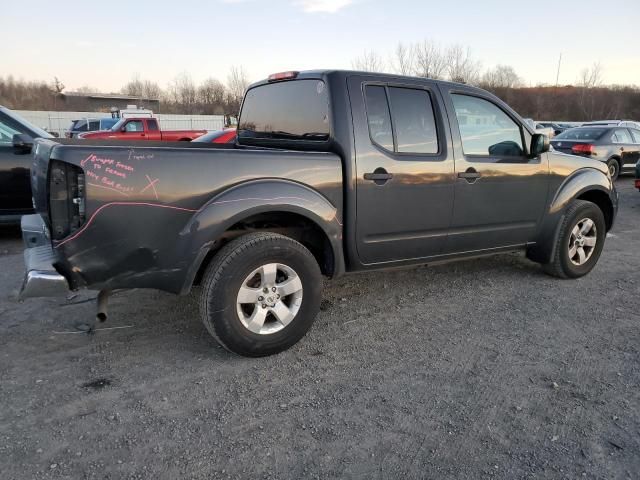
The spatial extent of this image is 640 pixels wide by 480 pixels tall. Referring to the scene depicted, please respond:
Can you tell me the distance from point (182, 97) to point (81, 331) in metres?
75.6

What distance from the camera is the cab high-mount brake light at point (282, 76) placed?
407 centimetres

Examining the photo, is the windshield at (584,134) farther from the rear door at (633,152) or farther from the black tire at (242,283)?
the black tire at (242,283)

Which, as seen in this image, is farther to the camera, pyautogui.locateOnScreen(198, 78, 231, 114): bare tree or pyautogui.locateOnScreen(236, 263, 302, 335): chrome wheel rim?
pyautogui.locateOnScreen(198, 78, 231, 114): bare tree

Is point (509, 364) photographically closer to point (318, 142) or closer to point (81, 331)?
point (318, 142)

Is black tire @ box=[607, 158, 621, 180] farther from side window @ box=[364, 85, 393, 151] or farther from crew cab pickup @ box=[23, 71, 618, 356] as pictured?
side window @ box=[364, 85, 393, 151]

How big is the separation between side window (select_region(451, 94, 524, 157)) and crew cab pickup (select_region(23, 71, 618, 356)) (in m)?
0.01

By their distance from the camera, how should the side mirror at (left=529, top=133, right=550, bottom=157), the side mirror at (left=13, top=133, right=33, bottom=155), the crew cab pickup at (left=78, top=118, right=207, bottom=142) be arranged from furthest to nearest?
the crew cab pickup at (left=78, top=118, right=207, bottom=142) < the side mirror at (left=13, top=133, right=33, bottom=155) < the side mirror at (left=529, top=133, right=550, bottom=157)

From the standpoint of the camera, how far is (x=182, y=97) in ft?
242

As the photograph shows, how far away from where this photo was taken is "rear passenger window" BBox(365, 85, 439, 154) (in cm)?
372

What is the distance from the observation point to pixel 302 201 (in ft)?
10.9

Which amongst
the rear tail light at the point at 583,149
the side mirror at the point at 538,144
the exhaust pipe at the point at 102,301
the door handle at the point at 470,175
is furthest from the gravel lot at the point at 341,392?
the rear tail light at the point at 583,149

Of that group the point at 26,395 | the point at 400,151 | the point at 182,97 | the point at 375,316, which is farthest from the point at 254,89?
the point at 182,97

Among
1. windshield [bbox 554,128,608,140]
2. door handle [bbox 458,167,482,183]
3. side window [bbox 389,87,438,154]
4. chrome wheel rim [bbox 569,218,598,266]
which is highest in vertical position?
side window [bbox 389,87,438,154]

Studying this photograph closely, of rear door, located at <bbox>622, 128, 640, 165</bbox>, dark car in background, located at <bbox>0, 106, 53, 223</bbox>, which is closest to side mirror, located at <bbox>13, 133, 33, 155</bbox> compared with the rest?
dark car in background, located at <bbox>0, 106, 53, 223</bbox>
